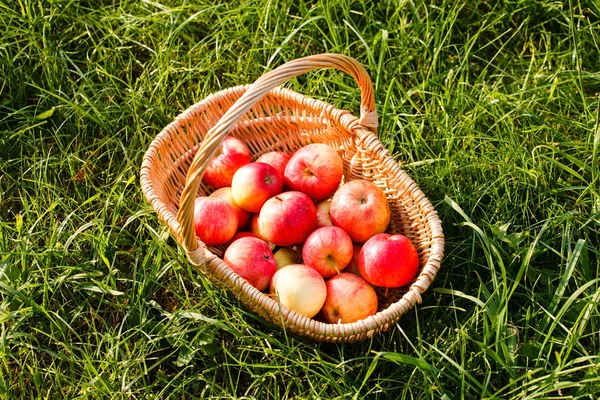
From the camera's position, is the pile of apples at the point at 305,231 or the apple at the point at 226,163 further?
the apple at the point at 226,163

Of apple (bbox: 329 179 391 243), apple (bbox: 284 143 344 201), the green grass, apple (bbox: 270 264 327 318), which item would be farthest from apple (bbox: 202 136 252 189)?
apple (bbox: 270 264 327 318)

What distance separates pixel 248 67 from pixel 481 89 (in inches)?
43.5

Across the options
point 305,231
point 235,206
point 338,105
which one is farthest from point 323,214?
point 338,105

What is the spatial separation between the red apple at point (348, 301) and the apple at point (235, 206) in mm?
509

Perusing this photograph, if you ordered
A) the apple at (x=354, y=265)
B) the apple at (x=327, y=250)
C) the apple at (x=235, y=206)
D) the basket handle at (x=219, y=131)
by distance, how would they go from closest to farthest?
the basket handle at (x=219, y=131) < the apple at (x=327, y=250) < the apple at (x=354, y=265) < the apple at (x=235, y=206)

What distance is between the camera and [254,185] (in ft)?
8.69

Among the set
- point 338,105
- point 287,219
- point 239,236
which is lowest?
point 239,236

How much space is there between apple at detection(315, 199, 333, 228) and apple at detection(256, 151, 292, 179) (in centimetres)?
21

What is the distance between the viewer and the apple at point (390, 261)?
7.95 ft

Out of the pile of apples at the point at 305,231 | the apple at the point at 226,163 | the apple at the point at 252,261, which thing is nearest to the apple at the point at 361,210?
the pile of apples at the point at 305,231

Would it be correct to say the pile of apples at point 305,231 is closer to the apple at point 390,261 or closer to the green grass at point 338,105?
the apple at point 390,261

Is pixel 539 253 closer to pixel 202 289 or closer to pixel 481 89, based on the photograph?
pixel 481 89

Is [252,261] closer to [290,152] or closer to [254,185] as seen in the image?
[254,185]

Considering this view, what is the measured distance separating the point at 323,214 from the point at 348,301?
0.45m
